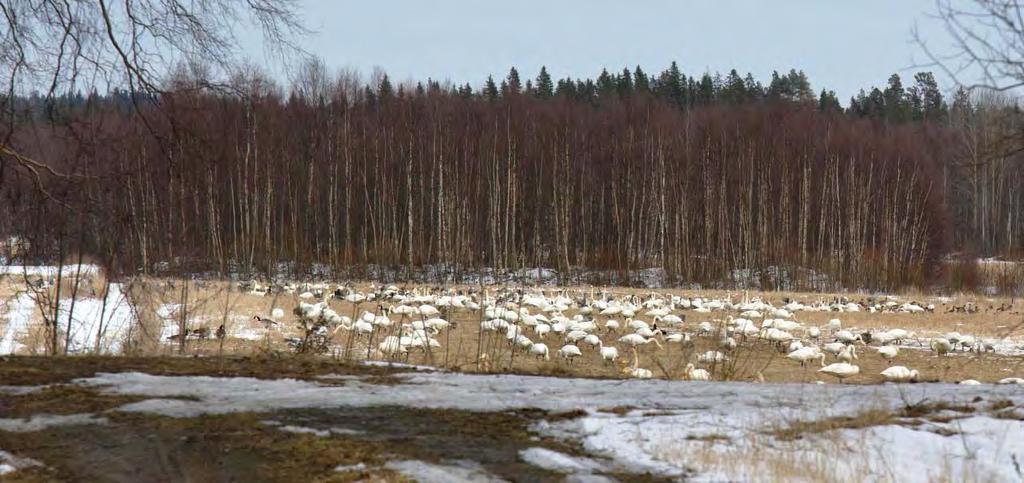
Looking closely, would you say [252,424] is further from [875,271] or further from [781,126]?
[781,126]

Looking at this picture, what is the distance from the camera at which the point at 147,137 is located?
10.8 metres

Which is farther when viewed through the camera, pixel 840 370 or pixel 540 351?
pixel 540 351

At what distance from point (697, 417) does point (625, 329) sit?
16582mm

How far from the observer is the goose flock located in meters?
15.6

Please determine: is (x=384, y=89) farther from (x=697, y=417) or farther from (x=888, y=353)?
(x=697, y=417)

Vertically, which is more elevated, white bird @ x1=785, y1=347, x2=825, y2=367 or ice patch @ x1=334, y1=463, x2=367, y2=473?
ice patch @ x1=334, y1=463, x2=367, y2=473

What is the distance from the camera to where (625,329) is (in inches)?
846

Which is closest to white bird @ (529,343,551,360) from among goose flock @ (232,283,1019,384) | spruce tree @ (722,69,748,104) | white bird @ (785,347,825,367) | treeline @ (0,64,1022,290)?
goose flock @ (232,283,1019,384)

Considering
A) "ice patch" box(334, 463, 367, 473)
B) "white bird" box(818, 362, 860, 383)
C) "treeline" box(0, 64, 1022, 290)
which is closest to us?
"ice patch" box(334, 463, 367, 473)

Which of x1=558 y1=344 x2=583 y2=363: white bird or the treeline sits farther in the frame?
the treeline

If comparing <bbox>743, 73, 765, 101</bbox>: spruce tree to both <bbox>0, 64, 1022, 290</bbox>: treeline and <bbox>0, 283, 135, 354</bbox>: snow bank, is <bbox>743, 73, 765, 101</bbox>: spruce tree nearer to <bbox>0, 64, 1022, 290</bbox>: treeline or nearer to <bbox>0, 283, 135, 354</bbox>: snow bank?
<bbox>0, 64, 1022, 290</bbox>: treeline

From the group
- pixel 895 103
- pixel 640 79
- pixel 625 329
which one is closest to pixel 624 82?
pixel 640 79

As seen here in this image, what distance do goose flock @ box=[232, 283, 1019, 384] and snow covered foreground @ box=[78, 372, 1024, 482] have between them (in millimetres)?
4799

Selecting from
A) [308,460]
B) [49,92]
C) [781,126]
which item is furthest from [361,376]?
[781,126]
